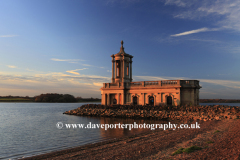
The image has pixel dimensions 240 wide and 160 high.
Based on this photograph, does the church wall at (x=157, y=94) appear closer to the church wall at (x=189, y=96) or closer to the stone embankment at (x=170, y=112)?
the church wall at (x=189, y=96)

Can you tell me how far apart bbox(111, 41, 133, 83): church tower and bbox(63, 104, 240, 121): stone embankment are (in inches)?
265

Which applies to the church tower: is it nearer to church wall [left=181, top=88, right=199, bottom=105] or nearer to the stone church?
the stone church

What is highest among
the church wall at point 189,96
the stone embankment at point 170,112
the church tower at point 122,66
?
the church tower at point 122,66

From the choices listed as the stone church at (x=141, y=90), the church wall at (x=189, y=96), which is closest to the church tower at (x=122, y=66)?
the stone church at (x=141, y=90)

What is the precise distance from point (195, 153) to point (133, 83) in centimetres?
3106

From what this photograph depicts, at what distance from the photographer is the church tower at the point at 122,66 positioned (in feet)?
137

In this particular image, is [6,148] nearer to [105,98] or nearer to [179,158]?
[179,158]

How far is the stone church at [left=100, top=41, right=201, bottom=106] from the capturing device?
34.2 m

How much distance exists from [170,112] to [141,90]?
357 inches

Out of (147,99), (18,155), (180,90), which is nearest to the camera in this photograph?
(18,155)

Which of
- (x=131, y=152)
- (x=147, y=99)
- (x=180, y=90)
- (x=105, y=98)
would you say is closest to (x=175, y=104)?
(x=180, y=90)

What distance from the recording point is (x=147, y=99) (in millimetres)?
37844

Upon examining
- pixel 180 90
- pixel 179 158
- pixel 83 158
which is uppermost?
pixel 180 90

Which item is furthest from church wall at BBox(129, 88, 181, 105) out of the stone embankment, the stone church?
the stone embankment
